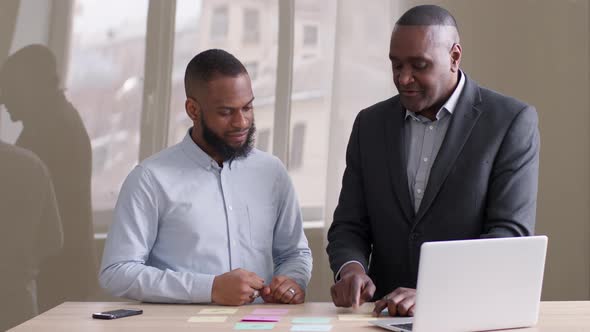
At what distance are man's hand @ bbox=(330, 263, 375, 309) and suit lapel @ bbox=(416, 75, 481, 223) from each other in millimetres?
348

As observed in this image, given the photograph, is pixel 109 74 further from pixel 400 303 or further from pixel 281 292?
pixel 400 303

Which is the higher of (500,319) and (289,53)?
(289,53)

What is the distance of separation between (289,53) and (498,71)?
3.49 ft

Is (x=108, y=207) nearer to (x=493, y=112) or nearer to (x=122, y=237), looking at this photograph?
(x=122, y=237)

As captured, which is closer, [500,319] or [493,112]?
[500,319]

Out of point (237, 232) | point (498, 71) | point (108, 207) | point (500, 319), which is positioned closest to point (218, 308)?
point (237, 232)

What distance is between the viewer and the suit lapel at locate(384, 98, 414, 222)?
313 cm

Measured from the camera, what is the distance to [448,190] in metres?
3.09

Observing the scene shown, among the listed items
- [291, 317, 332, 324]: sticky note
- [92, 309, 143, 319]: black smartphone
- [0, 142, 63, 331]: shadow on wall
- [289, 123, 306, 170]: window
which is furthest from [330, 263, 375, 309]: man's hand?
[0, 142, 63, 331]: shadow on wall

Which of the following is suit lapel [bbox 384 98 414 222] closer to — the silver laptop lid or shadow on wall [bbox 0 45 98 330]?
the silver laptop lid

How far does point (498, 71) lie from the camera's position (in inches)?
192

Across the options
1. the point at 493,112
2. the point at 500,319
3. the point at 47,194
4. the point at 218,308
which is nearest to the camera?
the point at 500,319

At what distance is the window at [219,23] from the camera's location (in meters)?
4.76

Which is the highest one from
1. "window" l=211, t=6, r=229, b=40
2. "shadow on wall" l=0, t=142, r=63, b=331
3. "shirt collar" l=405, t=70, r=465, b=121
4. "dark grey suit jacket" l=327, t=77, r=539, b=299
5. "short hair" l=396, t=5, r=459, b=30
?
"window" l=211, t=6, r=229, b=40
